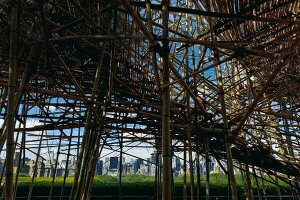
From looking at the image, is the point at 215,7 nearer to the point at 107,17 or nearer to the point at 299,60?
the point at 107,17

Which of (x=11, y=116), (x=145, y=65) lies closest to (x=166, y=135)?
(x=11, y=116)

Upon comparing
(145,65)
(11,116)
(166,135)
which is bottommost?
(166,135)

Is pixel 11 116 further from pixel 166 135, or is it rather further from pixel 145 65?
pixel 145 65

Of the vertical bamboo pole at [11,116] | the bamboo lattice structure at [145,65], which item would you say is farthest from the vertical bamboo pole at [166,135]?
the vertical bamboo pole at [11,116]

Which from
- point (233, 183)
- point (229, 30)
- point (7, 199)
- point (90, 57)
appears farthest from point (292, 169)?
point (7, 199)

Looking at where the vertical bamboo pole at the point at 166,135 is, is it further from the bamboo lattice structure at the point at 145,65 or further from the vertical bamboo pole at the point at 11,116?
the vertical bamboo pole at the point at 11,116

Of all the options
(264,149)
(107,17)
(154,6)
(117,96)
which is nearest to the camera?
(154,6)

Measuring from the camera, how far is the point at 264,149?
4258 mm

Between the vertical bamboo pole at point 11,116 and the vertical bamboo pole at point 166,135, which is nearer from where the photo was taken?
the vertical bamboo pole at point 166,135

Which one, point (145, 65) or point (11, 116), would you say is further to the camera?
point (145, 65)

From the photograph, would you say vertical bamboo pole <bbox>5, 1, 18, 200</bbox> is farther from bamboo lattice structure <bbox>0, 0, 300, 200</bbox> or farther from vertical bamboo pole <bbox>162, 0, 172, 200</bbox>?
vertical bamboo pole <bbox>162, 0, 172, 200</bbox>

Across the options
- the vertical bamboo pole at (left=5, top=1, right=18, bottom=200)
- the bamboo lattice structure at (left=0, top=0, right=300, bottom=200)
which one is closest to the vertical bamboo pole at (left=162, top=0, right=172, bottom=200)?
the bamboo lattice structure at (left=0, top=0, right=300, bottom=200)

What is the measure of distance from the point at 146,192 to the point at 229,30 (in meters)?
11.6

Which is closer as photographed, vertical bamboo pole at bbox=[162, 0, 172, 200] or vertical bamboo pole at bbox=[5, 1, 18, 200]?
vertical bamboo pole at bbox=[162, 0, 172, 200]
